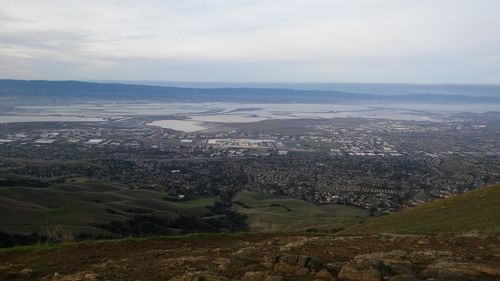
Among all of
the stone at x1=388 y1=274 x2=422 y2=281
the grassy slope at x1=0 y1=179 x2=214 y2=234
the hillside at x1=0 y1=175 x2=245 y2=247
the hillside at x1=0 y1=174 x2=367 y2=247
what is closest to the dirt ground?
the stone at x1=388 y1=274 x2=422 y2=281

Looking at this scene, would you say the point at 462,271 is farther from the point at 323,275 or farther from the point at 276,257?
the point at 276,257

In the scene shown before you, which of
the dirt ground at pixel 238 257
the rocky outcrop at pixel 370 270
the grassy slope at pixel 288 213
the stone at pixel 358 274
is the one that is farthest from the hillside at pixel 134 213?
the stone at pixel 358 274

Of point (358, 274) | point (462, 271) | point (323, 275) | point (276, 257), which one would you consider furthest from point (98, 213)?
point (462, 271)

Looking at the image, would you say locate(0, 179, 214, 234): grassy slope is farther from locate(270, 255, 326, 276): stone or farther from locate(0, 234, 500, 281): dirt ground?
locate(270, 255, 326, 276): stone

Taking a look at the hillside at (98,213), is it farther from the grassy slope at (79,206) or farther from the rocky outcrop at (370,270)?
the rocky outcrop at (370,270)

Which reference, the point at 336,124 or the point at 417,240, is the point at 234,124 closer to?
the point at 336,124
